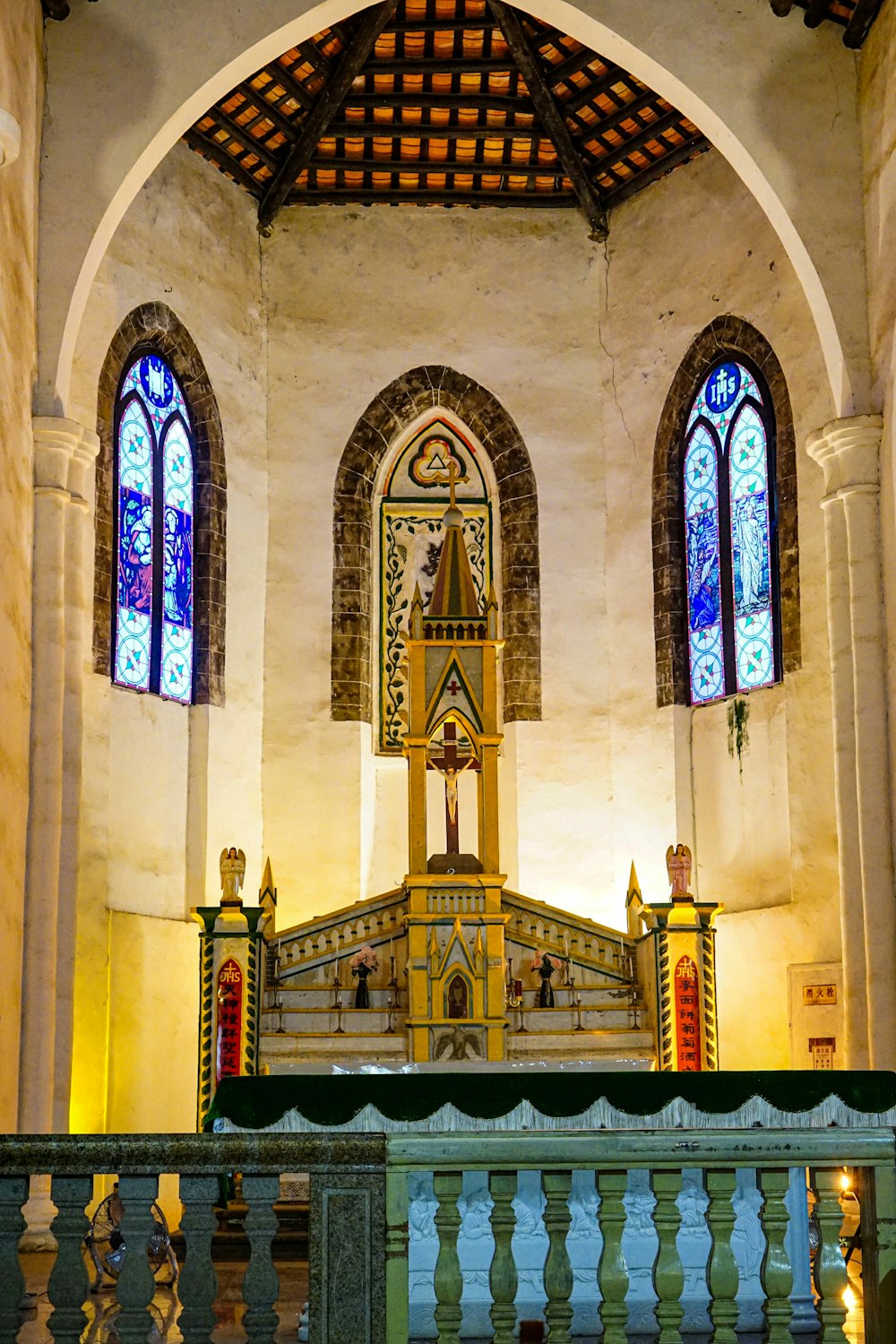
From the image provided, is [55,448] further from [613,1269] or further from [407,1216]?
[613,1269]

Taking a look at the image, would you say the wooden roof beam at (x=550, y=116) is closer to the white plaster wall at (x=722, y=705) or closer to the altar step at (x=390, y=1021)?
the white plaster wall at (x=722, y=705)

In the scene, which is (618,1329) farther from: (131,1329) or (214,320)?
(214,320)

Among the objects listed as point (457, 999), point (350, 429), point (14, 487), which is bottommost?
point (457, 999)

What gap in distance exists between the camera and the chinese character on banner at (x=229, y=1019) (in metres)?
12.2

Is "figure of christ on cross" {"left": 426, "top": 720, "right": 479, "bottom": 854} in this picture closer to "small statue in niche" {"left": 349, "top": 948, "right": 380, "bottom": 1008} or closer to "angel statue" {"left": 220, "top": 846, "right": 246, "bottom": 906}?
"small statue in niche" {"left": 349, "top": 948, "right": 380, "bottom": 1008}

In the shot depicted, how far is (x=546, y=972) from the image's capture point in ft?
42.3

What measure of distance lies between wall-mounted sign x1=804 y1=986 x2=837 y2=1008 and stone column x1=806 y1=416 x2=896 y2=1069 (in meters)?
1.57

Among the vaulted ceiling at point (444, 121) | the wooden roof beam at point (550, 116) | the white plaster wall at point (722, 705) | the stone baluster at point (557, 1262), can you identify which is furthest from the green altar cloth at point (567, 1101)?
the vaulted ceiling at point (444, 121)

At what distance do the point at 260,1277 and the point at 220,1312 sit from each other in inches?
115

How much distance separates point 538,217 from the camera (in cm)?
1741

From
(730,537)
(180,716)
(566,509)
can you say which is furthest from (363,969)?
(566,509)

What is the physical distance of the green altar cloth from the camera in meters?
5.86

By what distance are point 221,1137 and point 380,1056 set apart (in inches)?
303

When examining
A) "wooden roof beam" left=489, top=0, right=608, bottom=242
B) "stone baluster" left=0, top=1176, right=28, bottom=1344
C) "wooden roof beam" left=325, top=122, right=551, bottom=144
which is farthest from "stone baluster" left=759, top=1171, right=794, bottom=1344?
"wooden roof beam" left=325, top=122, right=551, bottom=144
